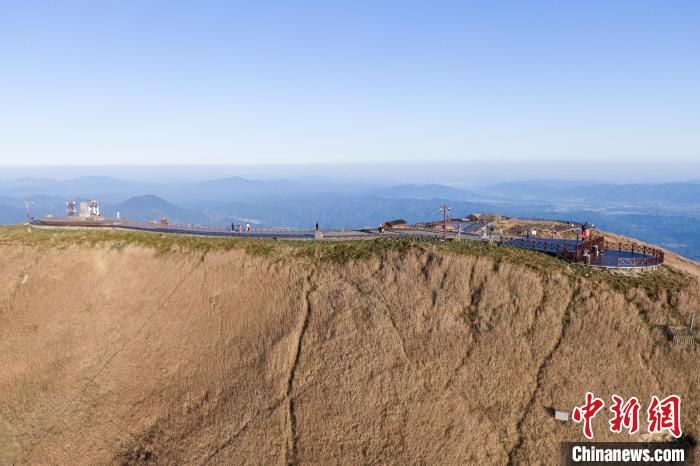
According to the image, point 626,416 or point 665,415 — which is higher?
point 665,415

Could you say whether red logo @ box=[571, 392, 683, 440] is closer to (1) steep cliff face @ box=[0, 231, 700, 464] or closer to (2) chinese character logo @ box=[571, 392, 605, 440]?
(2) chinese character logo @ box=[571, 392, 605, 440]

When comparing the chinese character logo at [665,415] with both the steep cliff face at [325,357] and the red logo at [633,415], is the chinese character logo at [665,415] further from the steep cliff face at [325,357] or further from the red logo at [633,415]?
the steep cliff face at [325,357]

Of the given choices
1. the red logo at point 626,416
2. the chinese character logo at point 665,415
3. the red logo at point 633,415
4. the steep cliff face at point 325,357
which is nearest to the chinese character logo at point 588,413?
the red logo at point 633,415

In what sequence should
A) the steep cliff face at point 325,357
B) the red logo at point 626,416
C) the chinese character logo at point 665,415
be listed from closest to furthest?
the chinese character logo at point 665,415 → the red logo at point 626,416 → the steep cliff face at point 325,357

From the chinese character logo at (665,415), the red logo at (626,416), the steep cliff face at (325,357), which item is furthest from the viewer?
the steep cliff face at (325,357)

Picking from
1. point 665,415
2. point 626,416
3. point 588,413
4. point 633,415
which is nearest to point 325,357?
point 588,413

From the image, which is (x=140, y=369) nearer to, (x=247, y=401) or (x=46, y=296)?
(x=247, y=401)

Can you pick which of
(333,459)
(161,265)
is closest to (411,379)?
(333,459)

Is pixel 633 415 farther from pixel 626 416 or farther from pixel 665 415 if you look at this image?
pixel 665 415
